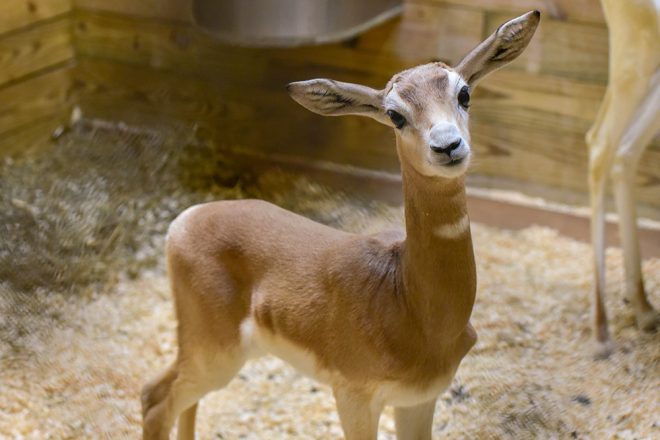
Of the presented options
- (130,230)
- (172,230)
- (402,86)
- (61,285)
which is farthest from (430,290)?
(130,230)

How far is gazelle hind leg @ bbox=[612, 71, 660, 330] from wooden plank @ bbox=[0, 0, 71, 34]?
6.97 ft

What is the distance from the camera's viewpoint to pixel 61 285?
2613mm

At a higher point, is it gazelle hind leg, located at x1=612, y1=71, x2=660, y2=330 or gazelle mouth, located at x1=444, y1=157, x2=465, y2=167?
gazelle mouth, located at x1=444, y1=157, x2=465, y2=167

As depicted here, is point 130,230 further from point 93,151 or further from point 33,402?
point 33,402

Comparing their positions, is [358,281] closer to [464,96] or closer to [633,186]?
[464,96]

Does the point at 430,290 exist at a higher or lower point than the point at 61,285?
higher

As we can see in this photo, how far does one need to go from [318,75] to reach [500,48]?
1.83 metres

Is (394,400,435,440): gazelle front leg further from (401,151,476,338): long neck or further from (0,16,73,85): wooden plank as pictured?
(0,16,73,85): wooden plank

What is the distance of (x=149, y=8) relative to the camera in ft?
10.9

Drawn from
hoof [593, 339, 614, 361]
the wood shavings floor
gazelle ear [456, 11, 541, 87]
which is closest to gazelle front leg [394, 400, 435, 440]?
the wood shavings floor

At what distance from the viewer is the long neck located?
1503 mm

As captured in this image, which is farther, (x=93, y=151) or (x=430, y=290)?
(x=93, y=151)

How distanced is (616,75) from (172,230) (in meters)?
1.24

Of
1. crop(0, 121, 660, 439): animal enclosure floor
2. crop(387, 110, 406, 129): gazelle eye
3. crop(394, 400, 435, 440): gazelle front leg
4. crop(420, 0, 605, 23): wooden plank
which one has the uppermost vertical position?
crop(387, 110, 406, 129): gazelle eye
